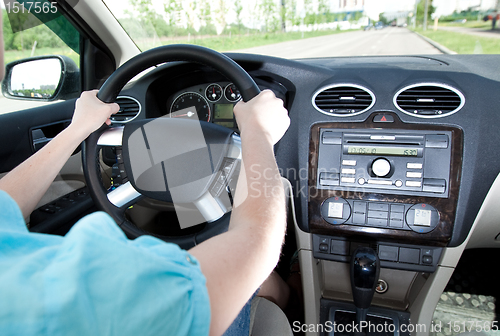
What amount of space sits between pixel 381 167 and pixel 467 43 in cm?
109

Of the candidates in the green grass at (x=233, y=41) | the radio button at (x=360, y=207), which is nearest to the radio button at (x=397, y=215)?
the radio button at (x=360, y=207)

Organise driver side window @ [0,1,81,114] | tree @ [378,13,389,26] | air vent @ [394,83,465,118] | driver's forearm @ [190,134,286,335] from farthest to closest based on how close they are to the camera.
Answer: tree @ [378,13,389,26], driver side window @ [0,1,81,114], air vent @ [394,83,465,118], driver's forearm @ [190,134,286,335]

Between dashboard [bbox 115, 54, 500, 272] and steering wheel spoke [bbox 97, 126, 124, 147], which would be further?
dashboard [bbox 115, 54, 500, 272]

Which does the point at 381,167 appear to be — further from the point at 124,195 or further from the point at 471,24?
the point at 471,24

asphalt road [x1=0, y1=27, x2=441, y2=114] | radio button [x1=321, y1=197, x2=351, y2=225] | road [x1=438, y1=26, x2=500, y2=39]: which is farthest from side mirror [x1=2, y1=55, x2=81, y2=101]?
road [x1=438, y1=26, x2=500, y2=39]

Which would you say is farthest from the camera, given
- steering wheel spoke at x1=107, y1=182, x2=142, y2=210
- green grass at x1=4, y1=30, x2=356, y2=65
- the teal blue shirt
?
green grass at x1=4, y1=30, x2=356, y2=65

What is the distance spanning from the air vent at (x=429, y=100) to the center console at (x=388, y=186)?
5 centimetres

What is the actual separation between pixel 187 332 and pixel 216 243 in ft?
0.51

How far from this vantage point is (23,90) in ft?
6.54

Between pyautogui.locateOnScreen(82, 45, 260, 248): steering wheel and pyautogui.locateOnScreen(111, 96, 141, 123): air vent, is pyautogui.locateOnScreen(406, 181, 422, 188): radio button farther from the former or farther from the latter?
pyautogui.locateOnScreen(111, 96, 141, 123): air vent

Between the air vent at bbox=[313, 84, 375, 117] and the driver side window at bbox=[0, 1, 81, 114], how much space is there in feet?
4.72

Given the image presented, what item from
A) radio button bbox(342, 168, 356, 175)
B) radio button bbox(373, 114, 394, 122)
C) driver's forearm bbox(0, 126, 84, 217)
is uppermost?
driver's forearm bbox(0, 126, 84, 217)

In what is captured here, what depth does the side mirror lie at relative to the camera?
1.99 metres

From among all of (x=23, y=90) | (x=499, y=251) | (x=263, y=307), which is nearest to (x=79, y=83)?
(x=23, y=90)
